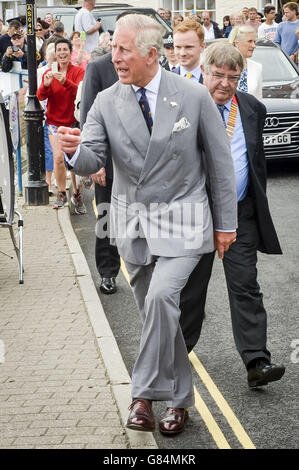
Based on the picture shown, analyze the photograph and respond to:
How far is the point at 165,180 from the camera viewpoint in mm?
5004

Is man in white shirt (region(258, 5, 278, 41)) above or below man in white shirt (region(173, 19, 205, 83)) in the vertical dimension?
below

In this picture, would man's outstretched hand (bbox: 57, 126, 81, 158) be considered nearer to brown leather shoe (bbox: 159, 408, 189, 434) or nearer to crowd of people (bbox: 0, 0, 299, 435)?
crowd of people (bbox: 0, 0, 299, 435)

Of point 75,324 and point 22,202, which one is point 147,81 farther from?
point 22,202

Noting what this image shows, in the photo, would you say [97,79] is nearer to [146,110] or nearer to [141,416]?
[146,110]

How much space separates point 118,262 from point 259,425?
10.7ft

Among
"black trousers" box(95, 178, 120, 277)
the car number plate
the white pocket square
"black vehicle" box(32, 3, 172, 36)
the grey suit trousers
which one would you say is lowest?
"black vehicle" box(32, 3, 172, 36)

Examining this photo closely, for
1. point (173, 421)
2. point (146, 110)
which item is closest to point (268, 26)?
point (146, 110)

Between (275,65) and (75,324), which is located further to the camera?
(275,65)

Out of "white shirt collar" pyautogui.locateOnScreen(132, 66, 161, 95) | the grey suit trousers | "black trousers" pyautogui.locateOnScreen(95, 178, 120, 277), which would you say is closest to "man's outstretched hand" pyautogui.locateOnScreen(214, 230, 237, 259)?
the grey suit trousers

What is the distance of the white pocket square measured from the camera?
497cm

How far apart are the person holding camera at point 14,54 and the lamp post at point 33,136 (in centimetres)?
362

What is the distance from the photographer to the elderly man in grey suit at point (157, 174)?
16.2ft

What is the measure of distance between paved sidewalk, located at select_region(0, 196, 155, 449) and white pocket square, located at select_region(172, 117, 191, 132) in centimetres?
155

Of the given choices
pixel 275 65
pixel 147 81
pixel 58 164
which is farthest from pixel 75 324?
pixel 275 65
